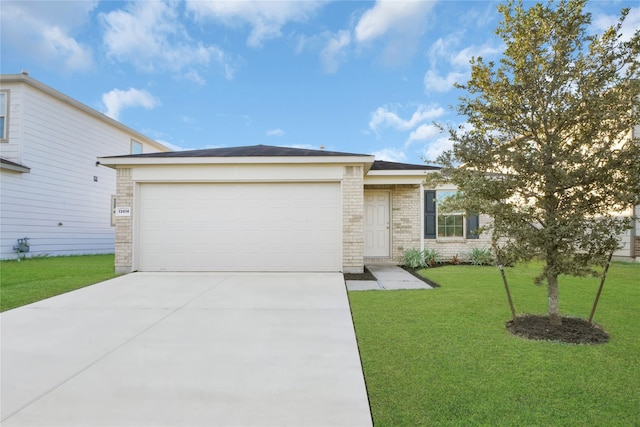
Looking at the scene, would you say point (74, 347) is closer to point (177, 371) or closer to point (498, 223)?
point (177, 371)

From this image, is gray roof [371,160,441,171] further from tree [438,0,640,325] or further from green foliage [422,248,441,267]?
tree [438,0,640,325]

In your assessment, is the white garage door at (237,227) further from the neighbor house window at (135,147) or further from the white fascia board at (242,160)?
the neighbor house window at (135,147)

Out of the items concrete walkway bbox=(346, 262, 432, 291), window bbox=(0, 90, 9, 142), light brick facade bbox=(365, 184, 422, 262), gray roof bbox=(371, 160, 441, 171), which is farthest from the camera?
window bbox=(0, 90, 9, 142)

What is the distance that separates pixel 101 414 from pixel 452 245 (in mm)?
10048

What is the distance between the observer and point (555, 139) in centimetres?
369

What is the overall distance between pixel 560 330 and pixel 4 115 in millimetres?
15804

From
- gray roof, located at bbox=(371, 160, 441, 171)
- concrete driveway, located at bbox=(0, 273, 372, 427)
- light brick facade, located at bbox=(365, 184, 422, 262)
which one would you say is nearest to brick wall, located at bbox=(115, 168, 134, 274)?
concrete driveway, located at bbox=(0, 273, 372, 427)

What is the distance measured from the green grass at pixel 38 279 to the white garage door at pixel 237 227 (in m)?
1.32

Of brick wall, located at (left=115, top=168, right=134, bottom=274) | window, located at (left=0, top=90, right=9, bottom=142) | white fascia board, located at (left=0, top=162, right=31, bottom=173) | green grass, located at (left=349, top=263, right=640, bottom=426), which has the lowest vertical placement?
green grass, located at (left=349, top=263, right=640, bottom=426)

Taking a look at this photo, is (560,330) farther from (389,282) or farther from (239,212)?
(239,212)

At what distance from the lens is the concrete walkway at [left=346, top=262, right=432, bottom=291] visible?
6.44 m

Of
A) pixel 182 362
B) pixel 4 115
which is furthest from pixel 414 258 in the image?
pixel 4 115

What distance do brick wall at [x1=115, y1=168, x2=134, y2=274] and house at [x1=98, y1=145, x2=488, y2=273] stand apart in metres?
0.02

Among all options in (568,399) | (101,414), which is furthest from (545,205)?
(101,414)
